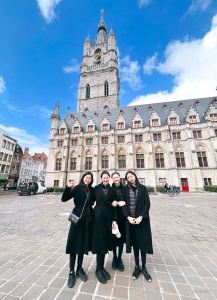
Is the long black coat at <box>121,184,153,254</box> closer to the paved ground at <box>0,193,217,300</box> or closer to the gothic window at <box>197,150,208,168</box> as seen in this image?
the paved ground at <box>0,193,217,300</box>

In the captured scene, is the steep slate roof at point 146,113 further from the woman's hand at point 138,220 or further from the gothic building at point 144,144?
the woman's hand at point 138,220

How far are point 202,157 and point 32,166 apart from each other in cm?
5183

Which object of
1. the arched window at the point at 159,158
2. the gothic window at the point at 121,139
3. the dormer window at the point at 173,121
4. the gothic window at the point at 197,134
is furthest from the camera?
the gothic window at the point at 121,139

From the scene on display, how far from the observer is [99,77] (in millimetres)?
38906

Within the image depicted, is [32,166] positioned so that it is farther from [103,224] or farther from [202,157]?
[103,224]

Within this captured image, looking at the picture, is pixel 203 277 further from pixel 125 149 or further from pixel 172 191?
pixel 125 149

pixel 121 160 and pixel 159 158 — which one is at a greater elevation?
pixel 159 158

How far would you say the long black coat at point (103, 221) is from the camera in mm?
2293

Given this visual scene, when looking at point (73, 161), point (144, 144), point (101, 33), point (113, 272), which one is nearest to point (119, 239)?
point (113, 272)

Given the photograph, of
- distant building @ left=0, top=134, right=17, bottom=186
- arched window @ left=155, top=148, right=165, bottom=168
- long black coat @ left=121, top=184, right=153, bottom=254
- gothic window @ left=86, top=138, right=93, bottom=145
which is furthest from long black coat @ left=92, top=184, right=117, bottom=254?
distant building @ left=0, top=134, right=17, bottom=186

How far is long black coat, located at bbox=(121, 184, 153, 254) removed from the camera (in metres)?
2.37

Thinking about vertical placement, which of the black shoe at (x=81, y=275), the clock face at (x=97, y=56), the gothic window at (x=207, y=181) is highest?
the clock face at (x=97, y=56)

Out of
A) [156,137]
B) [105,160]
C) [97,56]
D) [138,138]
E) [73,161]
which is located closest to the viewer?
[156,137]

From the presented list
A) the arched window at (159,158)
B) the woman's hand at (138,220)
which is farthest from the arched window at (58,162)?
the woman's hand at (138,220)
